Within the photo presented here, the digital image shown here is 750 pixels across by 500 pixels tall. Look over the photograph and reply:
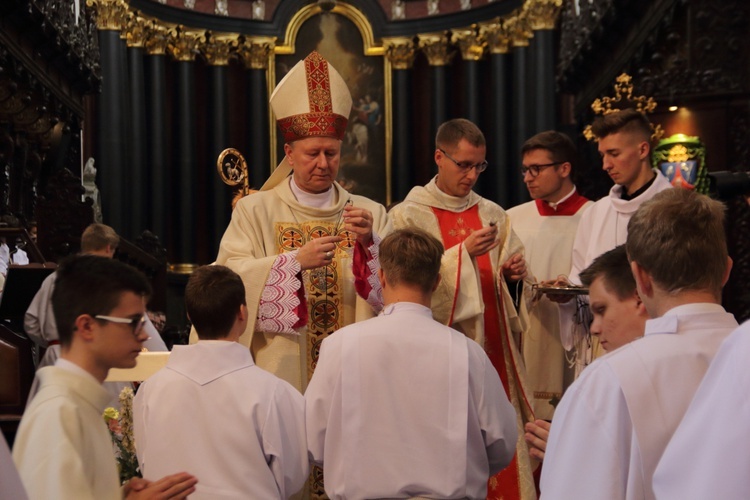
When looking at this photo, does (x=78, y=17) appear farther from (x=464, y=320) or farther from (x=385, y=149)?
(x=464, y=320)

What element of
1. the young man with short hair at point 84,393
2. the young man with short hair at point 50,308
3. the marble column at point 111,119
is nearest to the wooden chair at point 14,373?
the young man with short hair at point 50,308

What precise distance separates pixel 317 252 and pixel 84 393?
6.51ft

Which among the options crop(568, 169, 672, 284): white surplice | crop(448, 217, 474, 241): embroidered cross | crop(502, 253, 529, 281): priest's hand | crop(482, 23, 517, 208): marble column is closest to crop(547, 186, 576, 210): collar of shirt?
crop(568, 169, 672, 284): white surplice

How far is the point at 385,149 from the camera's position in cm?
2000

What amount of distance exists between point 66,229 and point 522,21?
9021 mm

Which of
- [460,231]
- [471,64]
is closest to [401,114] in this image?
[471,64]

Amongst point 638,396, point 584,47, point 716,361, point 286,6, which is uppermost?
point 286,6

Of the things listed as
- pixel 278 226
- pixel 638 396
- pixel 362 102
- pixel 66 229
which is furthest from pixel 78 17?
pixel 638 396

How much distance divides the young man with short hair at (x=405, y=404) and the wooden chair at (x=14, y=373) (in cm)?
425

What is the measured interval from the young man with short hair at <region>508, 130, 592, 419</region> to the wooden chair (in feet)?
11.2

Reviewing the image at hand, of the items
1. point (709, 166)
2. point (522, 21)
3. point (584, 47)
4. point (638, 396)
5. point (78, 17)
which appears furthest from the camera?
point (522, 21)

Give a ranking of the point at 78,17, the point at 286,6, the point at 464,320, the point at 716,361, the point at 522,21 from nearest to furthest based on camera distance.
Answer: the point at 716,361, the point at 464,320, the point at 78,17, the point at 522,21, the point at 286,6

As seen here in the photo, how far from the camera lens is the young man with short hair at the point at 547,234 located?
596 cm

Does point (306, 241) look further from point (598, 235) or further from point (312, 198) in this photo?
point (598, 235)
